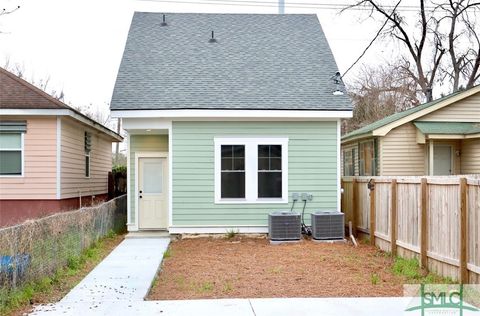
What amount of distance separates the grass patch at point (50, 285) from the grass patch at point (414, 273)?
16.7 feet

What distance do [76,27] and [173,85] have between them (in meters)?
8.76

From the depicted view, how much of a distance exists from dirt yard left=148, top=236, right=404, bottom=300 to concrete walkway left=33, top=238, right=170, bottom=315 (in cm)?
24

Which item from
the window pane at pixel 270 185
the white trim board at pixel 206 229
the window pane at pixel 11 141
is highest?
the window pane at pixel 11 141

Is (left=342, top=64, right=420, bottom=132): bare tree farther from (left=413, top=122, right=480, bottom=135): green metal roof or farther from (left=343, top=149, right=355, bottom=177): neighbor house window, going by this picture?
(left=413, top=122, right=480, bottom=135): green metal roof

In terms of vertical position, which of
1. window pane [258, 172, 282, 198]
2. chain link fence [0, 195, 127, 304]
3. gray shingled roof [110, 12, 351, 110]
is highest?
gray shingled roof [110, 12, 351, 110]

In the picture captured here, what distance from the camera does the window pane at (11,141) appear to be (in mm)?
14055

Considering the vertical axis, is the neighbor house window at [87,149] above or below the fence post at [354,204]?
above

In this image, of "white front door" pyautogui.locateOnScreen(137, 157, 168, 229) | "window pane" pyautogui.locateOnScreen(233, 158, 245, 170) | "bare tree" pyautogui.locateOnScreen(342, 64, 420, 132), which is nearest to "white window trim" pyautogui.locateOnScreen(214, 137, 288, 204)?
"window pane" pyautogui.locateOnScreen(233, 158, 245, 170)

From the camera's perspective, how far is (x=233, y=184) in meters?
13.3

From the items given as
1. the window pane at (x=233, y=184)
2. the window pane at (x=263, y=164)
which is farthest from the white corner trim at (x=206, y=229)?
the window pane at (x=263, y=164)

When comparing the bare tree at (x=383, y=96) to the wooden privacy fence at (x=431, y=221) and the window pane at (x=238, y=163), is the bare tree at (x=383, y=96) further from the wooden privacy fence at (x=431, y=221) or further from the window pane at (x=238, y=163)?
the wooden privacy fence at (x=431, y=221)

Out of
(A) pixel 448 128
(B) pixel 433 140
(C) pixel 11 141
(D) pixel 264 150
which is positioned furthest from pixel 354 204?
(C) pixel 11 141

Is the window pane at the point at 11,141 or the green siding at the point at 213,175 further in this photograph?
the window pane at the point at 11,141

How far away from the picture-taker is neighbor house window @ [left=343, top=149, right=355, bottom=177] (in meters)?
22.1
